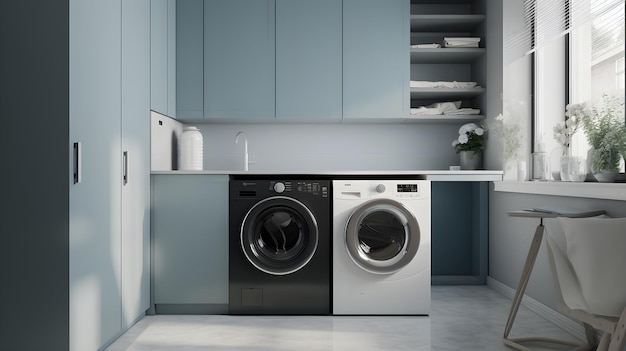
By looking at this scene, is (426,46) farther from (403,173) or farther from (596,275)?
(596,275)

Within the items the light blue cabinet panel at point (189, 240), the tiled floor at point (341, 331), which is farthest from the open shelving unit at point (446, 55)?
the light blue cabinet panel at point (189, 240)

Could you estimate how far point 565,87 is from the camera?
3.33 meters

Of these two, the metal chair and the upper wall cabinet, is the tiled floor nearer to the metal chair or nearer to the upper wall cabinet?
the metal chair

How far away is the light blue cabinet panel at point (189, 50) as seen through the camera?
3742mm

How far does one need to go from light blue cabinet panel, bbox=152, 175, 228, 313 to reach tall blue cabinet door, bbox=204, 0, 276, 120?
0.75 metres

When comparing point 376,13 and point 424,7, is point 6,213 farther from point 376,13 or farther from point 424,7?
point 424,7

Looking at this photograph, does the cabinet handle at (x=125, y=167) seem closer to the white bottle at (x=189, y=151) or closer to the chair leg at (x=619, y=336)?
the white bottle at (x=189, y=151)

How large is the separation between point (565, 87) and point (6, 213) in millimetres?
3155

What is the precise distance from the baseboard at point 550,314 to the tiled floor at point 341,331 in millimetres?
36

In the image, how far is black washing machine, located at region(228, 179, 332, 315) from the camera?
10.5 feet

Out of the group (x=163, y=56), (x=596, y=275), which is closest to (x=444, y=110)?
(x=163, y=56)

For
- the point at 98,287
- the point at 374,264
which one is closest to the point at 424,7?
the point at 374,264

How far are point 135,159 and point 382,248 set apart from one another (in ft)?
5.02

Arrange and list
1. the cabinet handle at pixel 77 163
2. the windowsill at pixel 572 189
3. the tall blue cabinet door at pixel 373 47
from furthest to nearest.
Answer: the tall blue cabinet door at pixel 373 47 → the windowsill at pixel 572 189 → the cabinet handle at pixel 77 163
